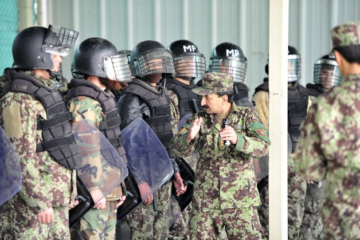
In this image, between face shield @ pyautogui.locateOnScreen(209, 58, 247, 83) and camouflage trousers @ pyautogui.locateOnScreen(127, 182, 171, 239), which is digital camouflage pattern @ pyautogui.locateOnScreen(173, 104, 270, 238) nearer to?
camouflage trousers @ pyautogui.locateOnScreen(127, 182, 171, 239)

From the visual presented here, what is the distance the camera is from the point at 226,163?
4.80 m

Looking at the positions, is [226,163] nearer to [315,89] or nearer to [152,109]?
[152,109]

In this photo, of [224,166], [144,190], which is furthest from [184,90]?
[224,166]

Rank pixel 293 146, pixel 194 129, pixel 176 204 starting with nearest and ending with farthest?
1. pixel 194 129
2. pixel 176 204
3. pixel 293 146

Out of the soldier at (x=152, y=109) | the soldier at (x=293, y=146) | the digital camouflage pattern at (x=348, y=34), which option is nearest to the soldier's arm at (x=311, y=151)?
→ the digital camouflage pattern at (x=348, y=34)

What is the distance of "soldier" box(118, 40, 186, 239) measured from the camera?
5.47 m

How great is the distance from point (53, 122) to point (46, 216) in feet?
1.92

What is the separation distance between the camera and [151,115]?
5.55 m

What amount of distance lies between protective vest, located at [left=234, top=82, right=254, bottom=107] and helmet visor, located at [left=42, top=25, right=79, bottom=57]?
2331 mm

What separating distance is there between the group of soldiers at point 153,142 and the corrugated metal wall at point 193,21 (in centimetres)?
237

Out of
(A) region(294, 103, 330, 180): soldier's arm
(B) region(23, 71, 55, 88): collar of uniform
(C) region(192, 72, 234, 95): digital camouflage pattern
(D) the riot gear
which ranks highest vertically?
(D) the riot gear

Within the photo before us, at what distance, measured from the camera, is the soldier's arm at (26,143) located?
4031 millimetres

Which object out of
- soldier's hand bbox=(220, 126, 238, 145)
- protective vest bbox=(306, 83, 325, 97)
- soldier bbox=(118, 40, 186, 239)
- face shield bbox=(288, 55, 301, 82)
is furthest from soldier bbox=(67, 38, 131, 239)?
protective vest bbox=(306, 83, 325, 97)

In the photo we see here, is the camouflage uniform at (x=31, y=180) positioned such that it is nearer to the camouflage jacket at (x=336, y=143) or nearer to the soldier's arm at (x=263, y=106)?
the camouflage jacket at (x=336, y=143)
